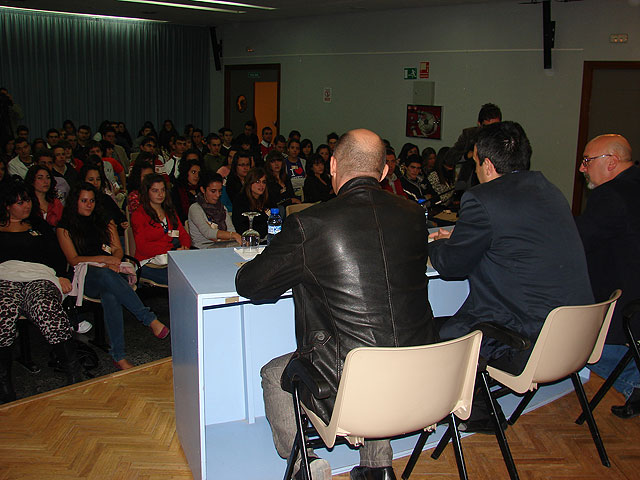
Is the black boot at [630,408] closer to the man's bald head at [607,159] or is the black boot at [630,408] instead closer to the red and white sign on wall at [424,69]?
the man's bald head at [607,159]

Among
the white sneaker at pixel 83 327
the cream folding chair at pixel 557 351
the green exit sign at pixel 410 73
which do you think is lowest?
the white sneaker at pixel 83 327

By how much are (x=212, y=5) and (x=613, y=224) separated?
29.2 ft

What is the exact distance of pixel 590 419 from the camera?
103 inches

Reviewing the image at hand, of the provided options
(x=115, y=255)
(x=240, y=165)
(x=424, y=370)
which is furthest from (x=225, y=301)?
(x=240, y=165)

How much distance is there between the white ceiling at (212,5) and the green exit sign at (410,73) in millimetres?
952

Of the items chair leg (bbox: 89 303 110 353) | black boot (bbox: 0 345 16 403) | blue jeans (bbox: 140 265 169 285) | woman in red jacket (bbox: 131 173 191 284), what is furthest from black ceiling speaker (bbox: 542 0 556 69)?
black boot (bbox: 0 345 16 403)

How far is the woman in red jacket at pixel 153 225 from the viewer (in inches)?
180

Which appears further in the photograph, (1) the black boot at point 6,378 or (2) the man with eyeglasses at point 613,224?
(1) the black boot at point 6,378

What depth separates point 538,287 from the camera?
229 cm

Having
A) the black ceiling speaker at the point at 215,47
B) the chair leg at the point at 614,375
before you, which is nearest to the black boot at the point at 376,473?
the chair leg at the point at 614,375

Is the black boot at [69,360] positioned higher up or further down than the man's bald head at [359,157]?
further down

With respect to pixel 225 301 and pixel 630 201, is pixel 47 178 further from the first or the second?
pixel 630 201

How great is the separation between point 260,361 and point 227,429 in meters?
0.36

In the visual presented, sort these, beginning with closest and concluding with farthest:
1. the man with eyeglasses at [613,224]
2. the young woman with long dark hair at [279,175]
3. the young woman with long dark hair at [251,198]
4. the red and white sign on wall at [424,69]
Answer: the man with eyeglasses at [613,224] < the young woman with long dark hair at [251,198] < the young woman with long dark hair at [279,175] < the red and white sign on wall at [424,69]
